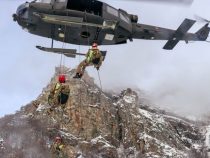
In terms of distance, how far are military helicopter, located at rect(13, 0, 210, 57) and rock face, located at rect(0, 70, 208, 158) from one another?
2517 inches

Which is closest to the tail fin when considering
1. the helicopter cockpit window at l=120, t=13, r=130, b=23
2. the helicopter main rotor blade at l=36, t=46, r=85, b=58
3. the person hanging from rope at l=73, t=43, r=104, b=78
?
the helicopter cockpit window at l=120, t=13, r=130, b=23

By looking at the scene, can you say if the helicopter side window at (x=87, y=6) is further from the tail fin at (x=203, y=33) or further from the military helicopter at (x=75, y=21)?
the tail fin at (x=203, y=33)

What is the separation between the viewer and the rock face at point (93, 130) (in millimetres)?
99062

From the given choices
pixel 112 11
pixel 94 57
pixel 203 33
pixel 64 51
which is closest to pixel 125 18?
pixel 112 11

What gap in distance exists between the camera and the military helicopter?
29.2 meters

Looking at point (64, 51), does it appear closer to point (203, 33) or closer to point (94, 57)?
point (94, 57)

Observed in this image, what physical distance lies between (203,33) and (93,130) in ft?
219

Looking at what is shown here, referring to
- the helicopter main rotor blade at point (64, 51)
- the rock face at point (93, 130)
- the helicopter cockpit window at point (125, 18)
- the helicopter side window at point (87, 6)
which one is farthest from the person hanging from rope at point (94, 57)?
the rock face at point (93, 130)

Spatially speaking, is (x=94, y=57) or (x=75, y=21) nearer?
(x=94, y=57)

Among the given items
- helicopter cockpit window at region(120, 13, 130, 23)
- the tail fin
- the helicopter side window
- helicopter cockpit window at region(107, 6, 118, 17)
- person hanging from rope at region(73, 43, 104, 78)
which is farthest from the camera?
the tail fin

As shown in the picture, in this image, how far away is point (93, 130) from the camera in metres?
101

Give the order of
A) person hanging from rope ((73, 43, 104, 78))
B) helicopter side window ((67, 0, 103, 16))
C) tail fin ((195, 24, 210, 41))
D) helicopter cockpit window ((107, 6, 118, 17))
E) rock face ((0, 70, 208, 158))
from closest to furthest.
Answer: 1. person hanging from rope ((73, 43, 104, 78))
2. helicopter side window ((67, 0, 103, 16))
3. helicopter cockpit window ((107, 6, 118, 17))
4. tail fin ((195, 24, 210, 41))
5. rock face ((0, 70, 208, 158))

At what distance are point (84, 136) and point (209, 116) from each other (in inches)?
2398

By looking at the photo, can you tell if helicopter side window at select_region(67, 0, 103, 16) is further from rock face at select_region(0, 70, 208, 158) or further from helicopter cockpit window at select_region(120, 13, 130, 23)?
rock face at select_region(0, 70, 208, 158)
